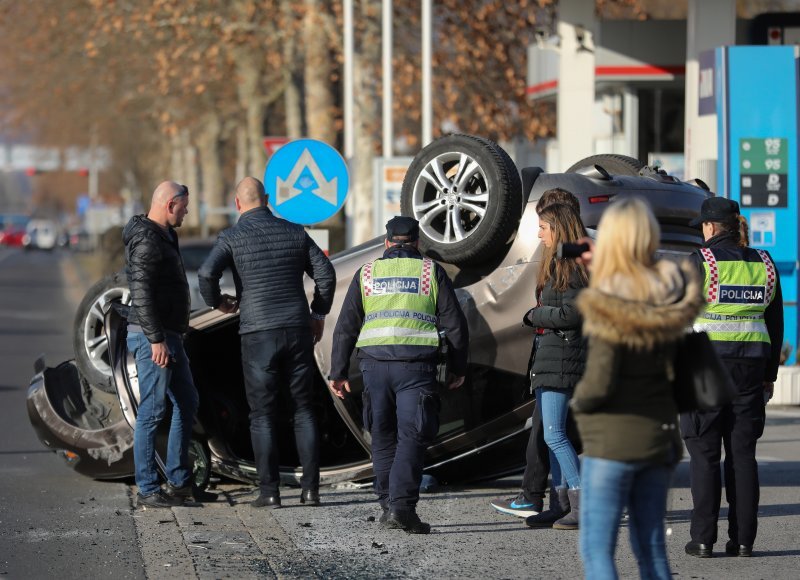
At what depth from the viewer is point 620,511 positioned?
4898 mm

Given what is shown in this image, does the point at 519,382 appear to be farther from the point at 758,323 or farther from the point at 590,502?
the point at 590,502

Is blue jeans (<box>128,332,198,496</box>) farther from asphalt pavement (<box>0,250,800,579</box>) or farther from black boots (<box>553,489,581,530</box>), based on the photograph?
black boots (<box>553,489,581,530</box>)

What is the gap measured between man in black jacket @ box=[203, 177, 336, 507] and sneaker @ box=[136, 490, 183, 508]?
0.45 metres

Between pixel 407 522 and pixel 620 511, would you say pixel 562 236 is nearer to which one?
pixel 407 522

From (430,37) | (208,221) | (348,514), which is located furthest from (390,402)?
(208,221)

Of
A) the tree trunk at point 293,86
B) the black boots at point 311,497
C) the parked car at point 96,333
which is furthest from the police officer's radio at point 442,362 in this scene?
the tree trunk at point 293,86

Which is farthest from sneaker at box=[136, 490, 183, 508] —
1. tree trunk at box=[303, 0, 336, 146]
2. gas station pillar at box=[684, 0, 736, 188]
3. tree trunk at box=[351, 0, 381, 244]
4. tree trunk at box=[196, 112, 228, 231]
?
tree trunk at box=[196, 112, 228, 231]

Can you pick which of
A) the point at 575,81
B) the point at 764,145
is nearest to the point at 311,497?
the point at 764,145

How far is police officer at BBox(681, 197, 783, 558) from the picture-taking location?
6.64 meters

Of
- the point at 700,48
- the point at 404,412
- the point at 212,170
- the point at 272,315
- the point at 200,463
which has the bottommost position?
the point at 200,463

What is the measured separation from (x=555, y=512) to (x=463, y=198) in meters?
1.73

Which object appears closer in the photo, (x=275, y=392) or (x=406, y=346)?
(x=406, y=346)

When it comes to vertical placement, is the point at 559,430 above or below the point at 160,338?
below

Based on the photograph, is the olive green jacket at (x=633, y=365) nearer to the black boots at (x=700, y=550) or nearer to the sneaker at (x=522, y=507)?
the black boots at (x=700, y=550)
